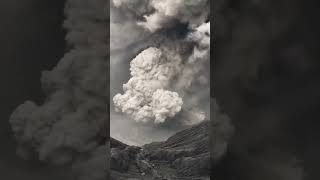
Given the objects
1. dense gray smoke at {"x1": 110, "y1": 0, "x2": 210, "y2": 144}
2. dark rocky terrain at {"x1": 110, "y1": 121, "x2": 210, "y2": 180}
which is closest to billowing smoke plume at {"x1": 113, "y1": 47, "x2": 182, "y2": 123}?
dense gray smoke at {"x1": 110, "y1": 0, "x2": 210, "y2": 144}

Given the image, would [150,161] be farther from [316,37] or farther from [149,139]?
[316,37]

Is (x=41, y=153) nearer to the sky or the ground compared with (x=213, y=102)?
nearer to the ground

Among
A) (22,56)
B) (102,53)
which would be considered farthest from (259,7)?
(22,56)

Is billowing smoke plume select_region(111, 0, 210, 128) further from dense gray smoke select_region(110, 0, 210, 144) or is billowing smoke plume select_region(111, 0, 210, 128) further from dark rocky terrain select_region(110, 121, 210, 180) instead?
dark rocky terrain select_region(110, 121, 210, 180)

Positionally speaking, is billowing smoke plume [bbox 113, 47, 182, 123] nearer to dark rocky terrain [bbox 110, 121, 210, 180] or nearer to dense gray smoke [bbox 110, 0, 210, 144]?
dense gray smoke [bbox 110, 0, 210, 144]

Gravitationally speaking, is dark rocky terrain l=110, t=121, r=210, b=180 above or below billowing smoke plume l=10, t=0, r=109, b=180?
below

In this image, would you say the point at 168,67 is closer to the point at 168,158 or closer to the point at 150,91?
the point at 150,91

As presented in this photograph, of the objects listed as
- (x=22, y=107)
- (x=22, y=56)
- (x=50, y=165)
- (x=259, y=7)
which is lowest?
(x=50, y=165)

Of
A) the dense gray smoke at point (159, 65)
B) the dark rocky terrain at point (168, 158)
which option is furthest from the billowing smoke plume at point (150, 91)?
the dark rocky terrain at point (168, 158)
